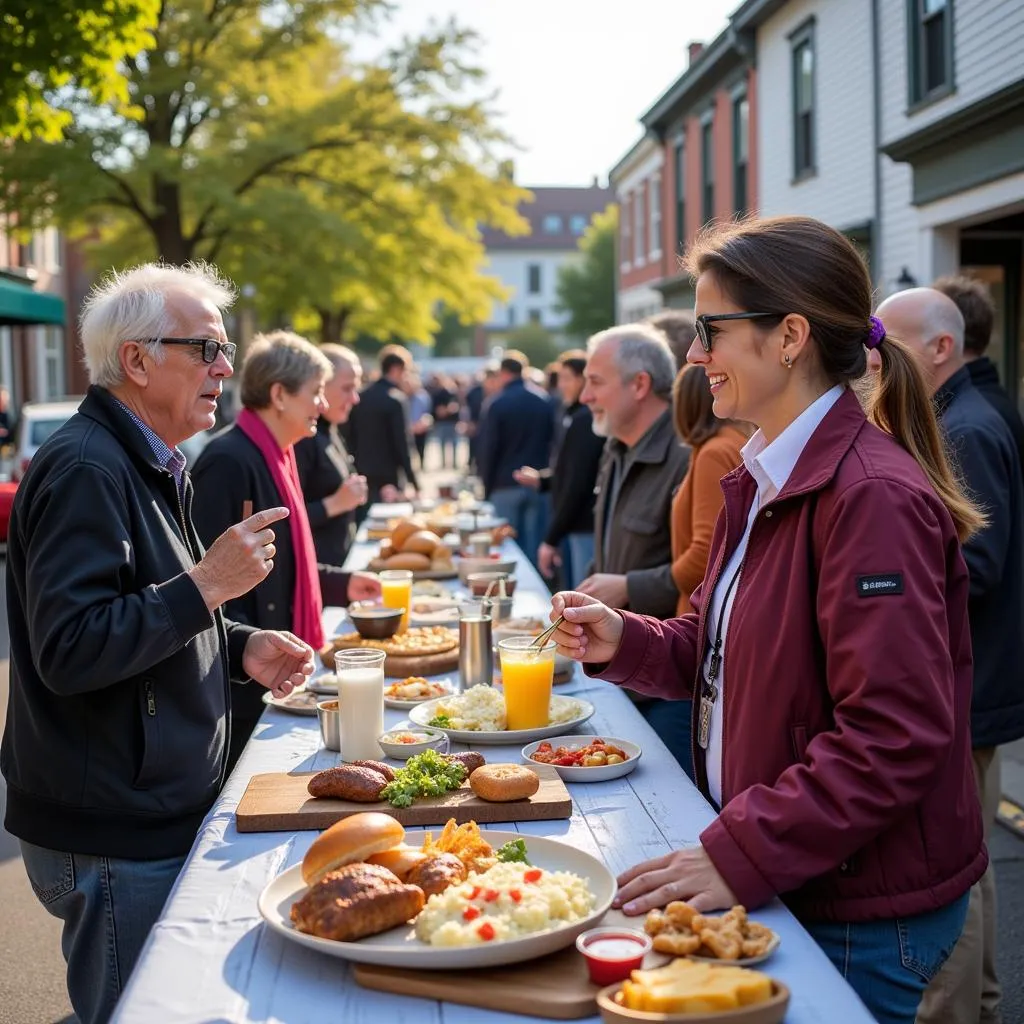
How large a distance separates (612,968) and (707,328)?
1183 mm

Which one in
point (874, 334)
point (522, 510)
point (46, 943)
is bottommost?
point (46, 943)

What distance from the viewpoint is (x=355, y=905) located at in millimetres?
1972

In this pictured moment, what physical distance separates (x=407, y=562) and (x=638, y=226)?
1020 inches

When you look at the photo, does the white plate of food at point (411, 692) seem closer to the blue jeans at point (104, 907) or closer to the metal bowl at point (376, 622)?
the metal bowl at point (376, 622)

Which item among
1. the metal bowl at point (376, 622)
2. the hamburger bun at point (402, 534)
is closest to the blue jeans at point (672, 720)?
the metal bowl at point (376, 622)

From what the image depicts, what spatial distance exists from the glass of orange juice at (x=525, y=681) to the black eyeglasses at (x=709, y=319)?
3.56 feet

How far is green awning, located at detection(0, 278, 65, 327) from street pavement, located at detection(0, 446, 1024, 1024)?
1556 cm

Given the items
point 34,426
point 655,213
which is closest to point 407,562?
point 34,426

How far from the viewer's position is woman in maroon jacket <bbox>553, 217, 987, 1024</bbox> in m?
2.03

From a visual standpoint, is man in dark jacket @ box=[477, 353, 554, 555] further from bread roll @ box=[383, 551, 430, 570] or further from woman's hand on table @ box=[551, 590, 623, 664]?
woman's hand on table @ box=[551, 590, 623, 664]

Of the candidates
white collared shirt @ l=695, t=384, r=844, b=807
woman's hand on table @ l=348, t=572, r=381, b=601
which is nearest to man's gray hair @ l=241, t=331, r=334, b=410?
woman's hand on table @ l=348, t=572, r=381, b=601

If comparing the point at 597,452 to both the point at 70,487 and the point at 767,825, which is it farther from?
the point at 767,825

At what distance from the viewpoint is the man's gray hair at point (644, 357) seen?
17.0 feet

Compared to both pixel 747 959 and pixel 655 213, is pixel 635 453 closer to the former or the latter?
pixel 747 959
